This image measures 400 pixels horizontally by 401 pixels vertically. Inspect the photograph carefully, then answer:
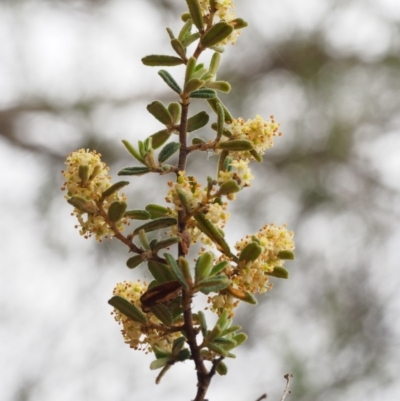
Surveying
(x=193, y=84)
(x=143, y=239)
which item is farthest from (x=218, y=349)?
(x=193, y=84)

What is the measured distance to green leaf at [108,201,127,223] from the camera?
0.50 m

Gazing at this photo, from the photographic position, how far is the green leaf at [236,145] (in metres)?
0.52

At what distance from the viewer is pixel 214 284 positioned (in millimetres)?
473

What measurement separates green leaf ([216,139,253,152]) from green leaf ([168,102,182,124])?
61 mm

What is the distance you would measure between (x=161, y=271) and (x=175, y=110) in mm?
148

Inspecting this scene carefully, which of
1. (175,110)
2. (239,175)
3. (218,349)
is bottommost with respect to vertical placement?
(218,349)

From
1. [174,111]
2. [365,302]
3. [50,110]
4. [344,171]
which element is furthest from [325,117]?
[174,111]

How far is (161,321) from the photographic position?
1.62 ft

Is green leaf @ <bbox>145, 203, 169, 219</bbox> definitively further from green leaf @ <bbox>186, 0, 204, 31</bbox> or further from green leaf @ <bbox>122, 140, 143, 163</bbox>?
green leaf @ <bbox>186, 0, 204, 31</bbox>

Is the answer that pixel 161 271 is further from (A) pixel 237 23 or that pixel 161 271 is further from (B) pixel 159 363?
(A) pixel 237 23

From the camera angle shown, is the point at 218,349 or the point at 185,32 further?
the point at 185,32

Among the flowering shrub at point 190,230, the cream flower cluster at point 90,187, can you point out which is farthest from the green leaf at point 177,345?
the cream flower cluster at point 90,187

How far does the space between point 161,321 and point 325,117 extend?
2.26m

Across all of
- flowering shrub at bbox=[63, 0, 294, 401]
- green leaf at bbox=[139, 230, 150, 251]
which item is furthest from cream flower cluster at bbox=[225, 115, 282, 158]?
green leaf at bbox=[139, 230, 150, 251]
